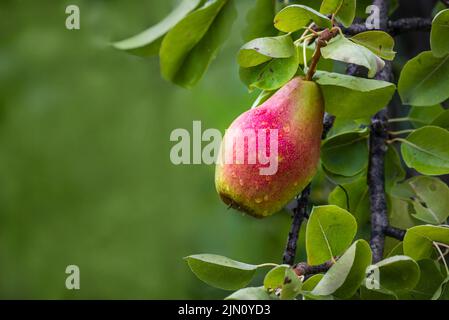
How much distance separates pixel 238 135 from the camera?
0.75 metres

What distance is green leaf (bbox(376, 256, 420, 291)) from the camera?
2.26 ft

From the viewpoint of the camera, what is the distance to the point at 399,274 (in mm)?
698

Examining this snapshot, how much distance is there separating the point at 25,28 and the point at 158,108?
0.33m

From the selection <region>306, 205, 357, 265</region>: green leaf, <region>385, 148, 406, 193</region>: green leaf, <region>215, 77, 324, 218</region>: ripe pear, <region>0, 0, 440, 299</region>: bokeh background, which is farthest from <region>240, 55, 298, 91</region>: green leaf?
<region>0, 0, 440, 299</region>: bokeh background

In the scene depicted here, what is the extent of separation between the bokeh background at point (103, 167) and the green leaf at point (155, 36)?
521 millimetres

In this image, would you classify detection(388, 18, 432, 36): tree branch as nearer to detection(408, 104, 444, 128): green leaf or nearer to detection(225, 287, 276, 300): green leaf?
detection(408, 104, 444, 128): green leaf

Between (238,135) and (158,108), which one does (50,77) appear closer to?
(158,108)

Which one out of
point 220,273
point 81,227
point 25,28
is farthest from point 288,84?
point 25,28

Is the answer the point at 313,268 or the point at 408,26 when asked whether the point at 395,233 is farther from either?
Answer: the point at 408,26

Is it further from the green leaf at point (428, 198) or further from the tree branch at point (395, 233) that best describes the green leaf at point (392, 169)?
the tree branch at point (395, 233)

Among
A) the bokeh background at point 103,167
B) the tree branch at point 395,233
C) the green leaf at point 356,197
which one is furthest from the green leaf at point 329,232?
the bokeh background at point 103,167

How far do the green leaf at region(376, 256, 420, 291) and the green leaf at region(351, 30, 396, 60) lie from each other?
0.62 feet

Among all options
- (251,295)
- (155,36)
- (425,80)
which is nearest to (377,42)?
(425,80)

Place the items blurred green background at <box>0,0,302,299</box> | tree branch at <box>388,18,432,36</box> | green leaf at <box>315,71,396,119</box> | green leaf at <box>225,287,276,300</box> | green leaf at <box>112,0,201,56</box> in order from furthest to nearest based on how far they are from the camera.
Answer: blurred green background at <box>0,0,302,299</box>, green leaf at <box>112,0,201,56</box>, tree branch at <box>388,18,432,36</box>, green leaf at <box>315,71,396,119</box>, green leaf at <box>225,287,276,300</box>
